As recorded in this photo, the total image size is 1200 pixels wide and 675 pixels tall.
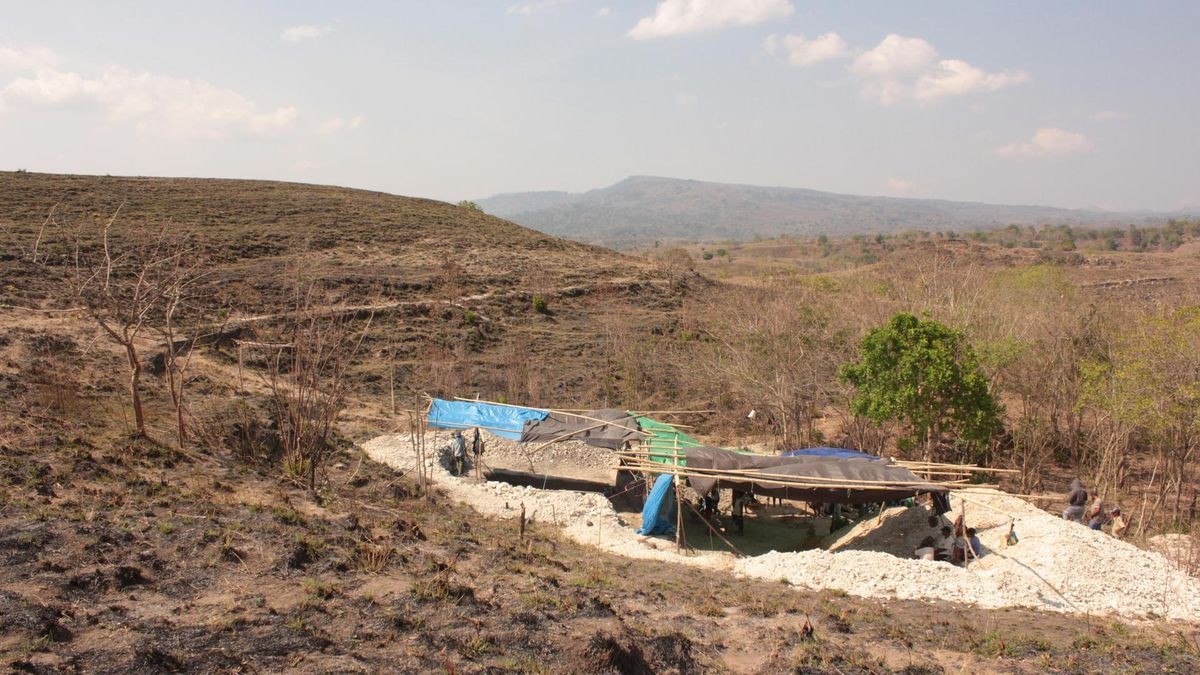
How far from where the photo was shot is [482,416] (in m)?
18.0

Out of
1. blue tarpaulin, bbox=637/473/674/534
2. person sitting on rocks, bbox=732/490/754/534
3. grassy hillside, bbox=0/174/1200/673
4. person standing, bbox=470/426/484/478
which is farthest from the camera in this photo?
person standing, bbox=470/426/484/478

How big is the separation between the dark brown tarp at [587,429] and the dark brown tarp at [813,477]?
334cm

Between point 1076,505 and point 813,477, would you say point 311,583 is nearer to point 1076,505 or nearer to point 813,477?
point 813,477

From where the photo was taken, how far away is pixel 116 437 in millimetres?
11805

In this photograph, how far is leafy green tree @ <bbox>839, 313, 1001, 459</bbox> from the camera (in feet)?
48.8

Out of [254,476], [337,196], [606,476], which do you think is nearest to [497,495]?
[606,476]

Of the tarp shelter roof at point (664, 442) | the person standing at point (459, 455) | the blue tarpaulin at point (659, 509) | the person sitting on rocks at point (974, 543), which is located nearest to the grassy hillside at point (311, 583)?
the blue tarpaulin at point (659, 509)

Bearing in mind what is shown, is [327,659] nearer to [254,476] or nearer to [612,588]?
[612,588]

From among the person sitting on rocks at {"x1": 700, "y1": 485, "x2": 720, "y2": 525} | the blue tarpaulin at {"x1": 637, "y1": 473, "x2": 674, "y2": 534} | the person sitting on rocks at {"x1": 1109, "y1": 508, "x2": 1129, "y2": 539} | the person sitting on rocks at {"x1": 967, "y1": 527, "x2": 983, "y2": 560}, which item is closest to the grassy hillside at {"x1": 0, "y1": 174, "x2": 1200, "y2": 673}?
the blue tarpaulin at {"x1": 637, "y1": 473, "x2": 674, "y2": 534}

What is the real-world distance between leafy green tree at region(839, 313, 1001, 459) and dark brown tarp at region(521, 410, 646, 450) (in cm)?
473

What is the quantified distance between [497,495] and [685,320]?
1888 cm

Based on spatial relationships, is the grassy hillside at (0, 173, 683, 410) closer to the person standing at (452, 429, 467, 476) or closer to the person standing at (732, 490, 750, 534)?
the person standing at (452, 429, 467, 476)

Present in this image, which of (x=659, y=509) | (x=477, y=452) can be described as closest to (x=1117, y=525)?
(x=659, y=509)

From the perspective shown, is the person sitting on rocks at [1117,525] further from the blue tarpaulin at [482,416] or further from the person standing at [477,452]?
Result: the person standing at [477,452]
